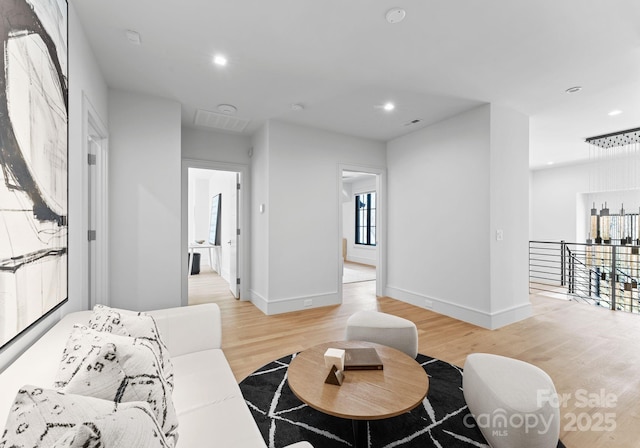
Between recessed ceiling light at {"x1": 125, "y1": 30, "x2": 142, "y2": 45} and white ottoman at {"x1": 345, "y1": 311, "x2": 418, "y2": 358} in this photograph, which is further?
white ottoman at {"x1": 345, "y1": 311, "x2": 418, "y2": 358}

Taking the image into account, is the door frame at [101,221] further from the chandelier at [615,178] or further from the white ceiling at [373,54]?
the chandelier at [615,178]

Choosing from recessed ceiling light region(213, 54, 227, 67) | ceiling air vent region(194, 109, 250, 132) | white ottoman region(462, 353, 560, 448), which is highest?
recessed ceiling light region(213, 54, 227, 67)

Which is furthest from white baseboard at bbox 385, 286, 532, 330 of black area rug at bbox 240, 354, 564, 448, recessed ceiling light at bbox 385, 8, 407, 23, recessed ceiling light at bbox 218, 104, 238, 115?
recessed ceiling light at bbox 218, 104, 238, 115

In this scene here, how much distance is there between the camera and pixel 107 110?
3059mm

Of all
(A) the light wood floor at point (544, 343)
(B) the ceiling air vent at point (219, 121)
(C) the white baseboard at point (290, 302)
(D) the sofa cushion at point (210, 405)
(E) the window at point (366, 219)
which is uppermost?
(B) the ceiling air vent at point (219, 121)

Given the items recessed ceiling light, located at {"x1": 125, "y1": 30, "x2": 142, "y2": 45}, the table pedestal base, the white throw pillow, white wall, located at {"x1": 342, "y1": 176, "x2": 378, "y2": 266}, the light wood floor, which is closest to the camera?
the white throw pillow

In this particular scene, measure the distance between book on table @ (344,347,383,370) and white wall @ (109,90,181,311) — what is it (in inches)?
92.3

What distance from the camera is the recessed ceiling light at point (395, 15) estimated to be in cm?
201

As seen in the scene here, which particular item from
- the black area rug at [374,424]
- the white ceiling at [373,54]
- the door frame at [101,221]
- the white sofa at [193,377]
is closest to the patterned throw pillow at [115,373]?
the white sofa at [193,377]

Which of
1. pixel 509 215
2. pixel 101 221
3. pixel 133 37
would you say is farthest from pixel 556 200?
pixel 101 221

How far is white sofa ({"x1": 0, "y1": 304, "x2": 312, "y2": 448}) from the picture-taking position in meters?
1.03

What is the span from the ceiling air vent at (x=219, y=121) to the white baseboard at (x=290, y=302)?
2503mm

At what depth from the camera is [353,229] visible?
9844 millimetres

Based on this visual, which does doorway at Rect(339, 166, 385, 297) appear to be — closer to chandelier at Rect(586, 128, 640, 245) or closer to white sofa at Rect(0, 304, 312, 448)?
chandelier at Rect(586, 128, 640, 245)
